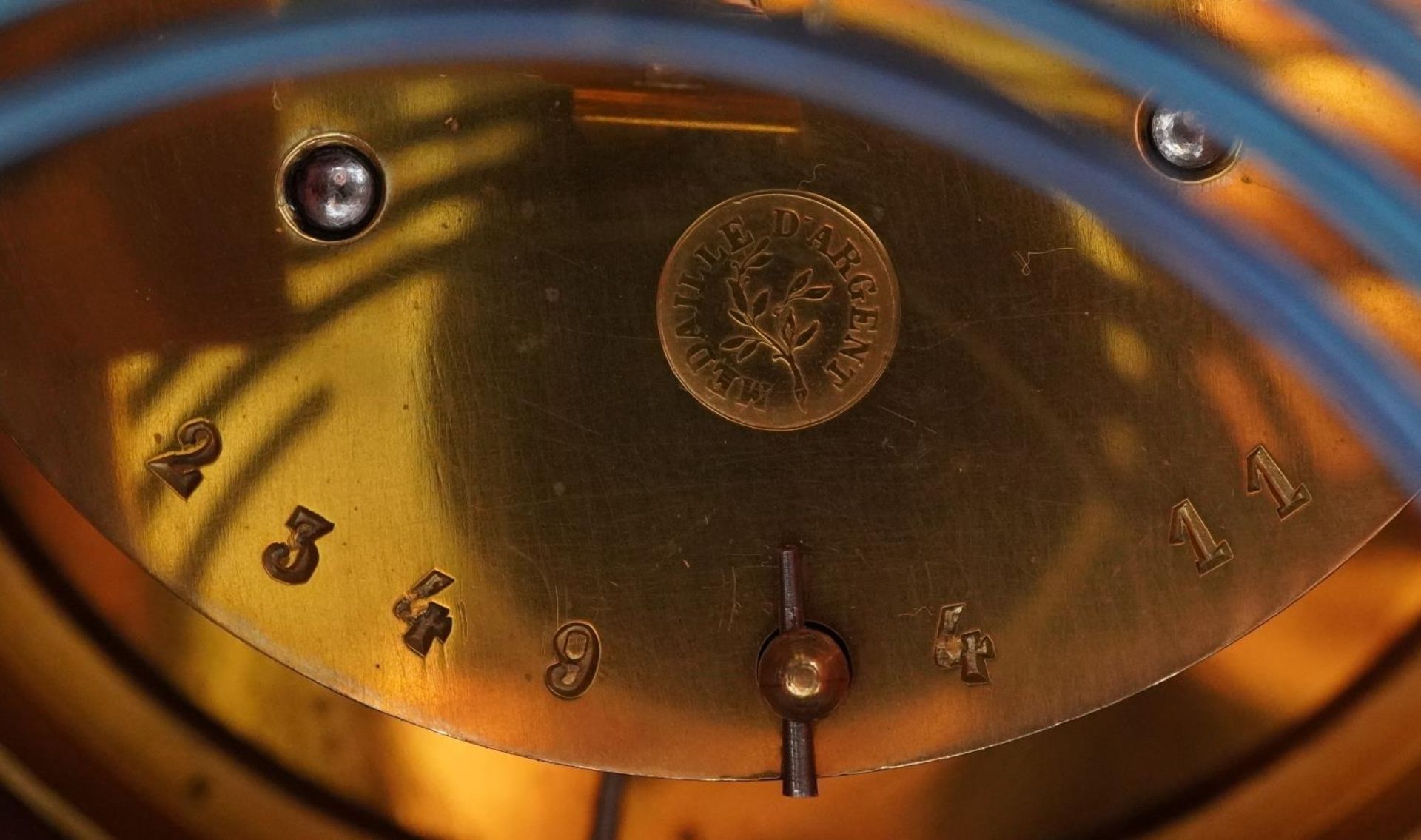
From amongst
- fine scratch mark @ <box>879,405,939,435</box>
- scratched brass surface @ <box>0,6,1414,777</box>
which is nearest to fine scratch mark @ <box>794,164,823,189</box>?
scratched brass surface @ <box>0,6,1414,777</box>

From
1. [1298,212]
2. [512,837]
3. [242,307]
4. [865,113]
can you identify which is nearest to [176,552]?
[242,307]

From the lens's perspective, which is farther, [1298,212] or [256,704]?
[256,704]

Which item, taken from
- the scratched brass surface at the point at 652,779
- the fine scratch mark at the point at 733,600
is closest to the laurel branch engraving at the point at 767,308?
the fine scratch mark at the point at 733,600

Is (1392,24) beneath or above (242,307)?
above

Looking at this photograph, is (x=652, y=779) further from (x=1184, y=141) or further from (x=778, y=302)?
(x=1184, y=141)

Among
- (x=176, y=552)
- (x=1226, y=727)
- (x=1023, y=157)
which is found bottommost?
(x=176, y=552)

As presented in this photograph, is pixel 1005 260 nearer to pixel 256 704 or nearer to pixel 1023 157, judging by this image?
pixel 1023 157
